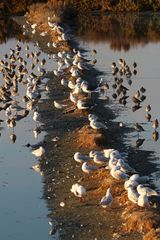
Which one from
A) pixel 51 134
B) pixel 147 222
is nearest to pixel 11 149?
pixel 51 134

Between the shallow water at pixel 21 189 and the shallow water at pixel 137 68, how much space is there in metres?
2.77

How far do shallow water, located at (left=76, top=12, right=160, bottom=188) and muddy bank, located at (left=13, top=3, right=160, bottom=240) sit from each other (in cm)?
53

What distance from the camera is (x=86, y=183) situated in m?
14.8

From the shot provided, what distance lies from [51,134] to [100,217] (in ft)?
22.4

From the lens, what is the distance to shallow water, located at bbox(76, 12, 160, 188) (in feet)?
62.0

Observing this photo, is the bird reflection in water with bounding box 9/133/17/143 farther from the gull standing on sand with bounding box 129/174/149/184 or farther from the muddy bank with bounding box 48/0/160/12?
the muddy bank with bounding box 48/0/160/12

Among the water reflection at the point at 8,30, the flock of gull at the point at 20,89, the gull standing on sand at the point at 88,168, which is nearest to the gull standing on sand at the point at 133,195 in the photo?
the gull standing on sand at the point at 88,168

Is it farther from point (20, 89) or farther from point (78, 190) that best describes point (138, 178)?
point (20, 89)

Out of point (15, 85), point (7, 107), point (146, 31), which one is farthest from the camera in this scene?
point (146, 31)

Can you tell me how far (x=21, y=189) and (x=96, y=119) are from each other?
4.31 m

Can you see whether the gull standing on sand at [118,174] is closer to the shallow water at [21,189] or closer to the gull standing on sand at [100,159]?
the gull standing on sand at [100,159]

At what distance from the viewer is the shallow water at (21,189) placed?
1280 centimetres

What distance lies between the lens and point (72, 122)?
67.3 feet

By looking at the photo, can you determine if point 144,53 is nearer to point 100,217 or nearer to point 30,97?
point 30,97
